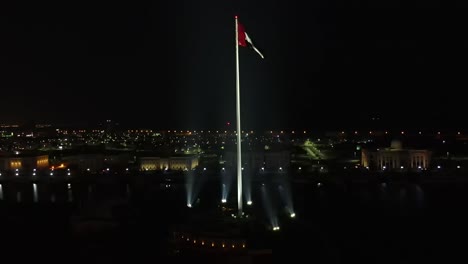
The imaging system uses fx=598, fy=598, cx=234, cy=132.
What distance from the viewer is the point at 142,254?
859 centimetres

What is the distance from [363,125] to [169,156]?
31970mm

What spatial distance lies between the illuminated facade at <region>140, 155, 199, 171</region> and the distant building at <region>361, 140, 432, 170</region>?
7109mm

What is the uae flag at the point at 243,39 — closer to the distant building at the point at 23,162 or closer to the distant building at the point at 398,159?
the distant building at the point at 398,159

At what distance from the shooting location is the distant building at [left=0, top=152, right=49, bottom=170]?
25.2 metres

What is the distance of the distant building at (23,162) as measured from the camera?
25.2 metres

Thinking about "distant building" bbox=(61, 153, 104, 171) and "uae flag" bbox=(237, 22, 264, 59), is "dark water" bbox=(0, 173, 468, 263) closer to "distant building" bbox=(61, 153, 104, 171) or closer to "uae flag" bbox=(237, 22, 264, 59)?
"uae flag" bbox=(237, 22, 264, 59)

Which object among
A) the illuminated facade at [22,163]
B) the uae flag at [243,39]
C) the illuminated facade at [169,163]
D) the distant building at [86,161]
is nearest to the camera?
the uae flag at [243,39]

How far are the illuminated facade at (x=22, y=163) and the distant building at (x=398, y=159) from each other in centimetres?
1368

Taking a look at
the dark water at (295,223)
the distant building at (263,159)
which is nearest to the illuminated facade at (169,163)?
the distant building at (263,159)

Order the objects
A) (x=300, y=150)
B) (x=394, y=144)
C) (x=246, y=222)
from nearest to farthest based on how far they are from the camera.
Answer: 1. (x=246, y=222)
2. (x=394, y=144)
3. (x=300, y=150)

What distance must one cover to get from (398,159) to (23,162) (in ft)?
51.3

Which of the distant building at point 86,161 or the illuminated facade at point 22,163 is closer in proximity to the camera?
the illuminated facade at point 22,163

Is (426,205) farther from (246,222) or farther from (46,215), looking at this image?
(46,215)

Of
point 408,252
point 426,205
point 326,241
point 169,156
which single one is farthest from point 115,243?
point 169,156
